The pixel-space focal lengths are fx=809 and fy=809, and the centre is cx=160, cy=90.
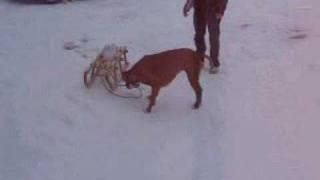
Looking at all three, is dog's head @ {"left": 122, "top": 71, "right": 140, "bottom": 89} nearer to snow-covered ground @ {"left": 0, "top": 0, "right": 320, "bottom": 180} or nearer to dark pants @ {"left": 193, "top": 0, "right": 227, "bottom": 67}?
snow-covered ground @ {"left": 0, "top": 0, "right": 320, "bottom": 180}

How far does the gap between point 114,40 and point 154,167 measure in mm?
3735

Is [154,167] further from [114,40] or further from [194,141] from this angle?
[114,40]

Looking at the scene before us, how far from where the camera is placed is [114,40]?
9.48 meters

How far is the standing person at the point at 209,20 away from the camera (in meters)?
7.57

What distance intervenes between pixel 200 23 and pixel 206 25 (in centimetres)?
7

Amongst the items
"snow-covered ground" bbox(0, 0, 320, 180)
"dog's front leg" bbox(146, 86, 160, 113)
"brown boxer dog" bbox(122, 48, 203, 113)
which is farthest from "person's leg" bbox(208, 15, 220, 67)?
"dog's front leg" bbox(146, 86, 160, 113)

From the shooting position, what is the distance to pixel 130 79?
6.98 meters

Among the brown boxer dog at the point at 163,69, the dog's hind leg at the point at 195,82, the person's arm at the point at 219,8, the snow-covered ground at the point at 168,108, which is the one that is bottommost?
the snow-covered ground at the point at 168,108

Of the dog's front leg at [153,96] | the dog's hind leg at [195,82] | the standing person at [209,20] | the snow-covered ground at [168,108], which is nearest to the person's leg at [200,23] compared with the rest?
the standing person at [209,20]

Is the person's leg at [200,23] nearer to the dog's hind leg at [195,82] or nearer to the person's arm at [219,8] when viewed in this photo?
the person's arm at [219,8]

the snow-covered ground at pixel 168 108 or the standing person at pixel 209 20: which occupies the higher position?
the standing person at pixel 209 20

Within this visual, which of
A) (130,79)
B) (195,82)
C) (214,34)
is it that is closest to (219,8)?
(214,34)

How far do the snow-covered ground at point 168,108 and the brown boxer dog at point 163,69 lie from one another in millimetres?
286

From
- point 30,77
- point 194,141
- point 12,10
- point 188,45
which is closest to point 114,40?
point 188,45
